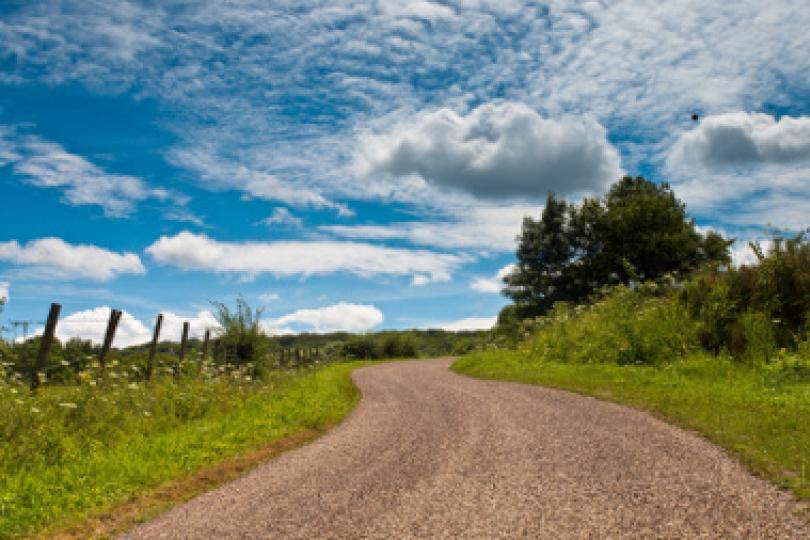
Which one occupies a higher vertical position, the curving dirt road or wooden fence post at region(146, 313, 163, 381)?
wooden fence post at region(146, 313, 163, 381)

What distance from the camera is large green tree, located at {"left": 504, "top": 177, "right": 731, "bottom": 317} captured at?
148ft

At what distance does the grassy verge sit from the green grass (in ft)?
22.9

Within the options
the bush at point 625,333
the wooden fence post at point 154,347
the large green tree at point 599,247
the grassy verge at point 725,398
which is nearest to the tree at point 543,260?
the large green tree at point 599,247

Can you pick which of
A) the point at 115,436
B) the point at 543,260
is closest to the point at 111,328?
the point at 115,436

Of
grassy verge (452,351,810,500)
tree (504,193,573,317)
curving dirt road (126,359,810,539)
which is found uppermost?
tree (504,193,573,317)

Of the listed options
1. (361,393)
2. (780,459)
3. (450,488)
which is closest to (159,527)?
(450,488)

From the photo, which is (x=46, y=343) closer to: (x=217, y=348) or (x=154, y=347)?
(x=154, y=347)

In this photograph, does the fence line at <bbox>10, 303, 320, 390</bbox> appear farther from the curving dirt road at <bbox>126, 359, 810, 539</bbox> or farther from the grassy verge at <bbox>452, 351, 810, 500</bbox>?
the grassy verge at <bbox>452, 351, 810, 500</bbox>

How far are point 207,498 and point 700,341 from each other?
16346 millimetres

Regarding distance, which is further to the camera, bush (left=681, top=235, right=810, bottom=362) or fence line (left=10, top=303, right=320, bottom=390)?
bush (left=681, top=235, right=810, bottom=362)

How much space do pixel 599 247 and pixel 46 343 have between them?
42129 mm

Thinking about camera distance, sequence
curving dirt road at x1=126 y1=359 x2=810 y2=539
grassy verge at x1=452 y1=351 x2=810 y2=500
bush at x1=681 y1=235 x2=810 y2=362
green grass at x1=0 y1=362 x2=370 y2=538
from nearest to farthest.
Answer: curving dirt road at x1=126 y1=359 x2=810 y2=539, green grass at x1=0 y1=362 x2=370 y2=538, grassy verge at x1=452 y1=351 x2=810 y2=500, bush at x1=681 y1=235 x2=810 y2=362

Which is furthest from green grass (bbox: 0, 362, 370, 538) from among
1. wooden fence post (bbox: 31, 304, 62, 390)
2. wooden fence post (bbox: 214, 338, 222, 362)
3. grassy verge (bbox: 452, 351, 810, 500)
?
grassy verge (bbox: 452, 351, 810, 500)

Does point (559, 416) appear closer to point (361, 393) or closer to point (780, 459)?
point (780, 459)
